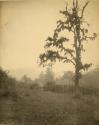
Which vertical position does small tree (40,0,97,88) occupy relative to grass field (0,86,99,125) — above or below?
above

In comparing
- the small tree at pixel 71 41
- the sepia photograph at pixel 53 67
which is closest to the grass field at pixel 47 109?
the sepia photograph at pixel 53 67

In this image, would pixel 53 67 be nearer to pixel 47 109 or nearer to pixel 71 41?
pixel 71 41

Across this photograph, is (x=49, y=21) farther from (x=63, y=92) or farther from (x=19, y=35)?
(x=63, y=92)

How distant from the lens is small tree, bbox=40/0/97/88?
9.81 feet

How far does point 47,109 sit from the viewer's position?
297 cm

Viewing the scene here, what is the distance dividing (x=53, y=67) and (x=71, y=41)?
0.34 meters

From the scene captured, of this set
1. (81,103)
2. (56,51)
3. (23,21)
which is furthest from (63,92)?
(23,21)

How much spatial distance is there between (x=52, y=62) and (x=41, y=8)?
23.8 inches

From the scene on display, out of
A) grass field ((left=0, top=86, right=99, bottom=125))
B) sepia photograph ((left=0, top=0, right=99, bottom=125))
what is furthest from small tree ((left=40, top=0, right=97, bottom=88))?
grass field ((left=0, top=86, right=99, bottom=125))

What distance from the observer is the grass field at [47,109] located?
291cm

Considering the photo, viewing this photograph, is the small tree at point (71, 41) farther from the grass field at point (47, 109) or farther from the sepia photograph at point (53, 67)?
the grass field at point (47, 109)

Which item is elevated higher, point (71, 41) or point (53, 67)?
point (71, 41)

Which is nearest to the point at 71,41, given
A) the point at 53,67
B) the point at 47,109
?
the point at 53,67

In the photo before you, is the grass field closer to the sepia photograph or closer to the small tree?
the sepia photograph
